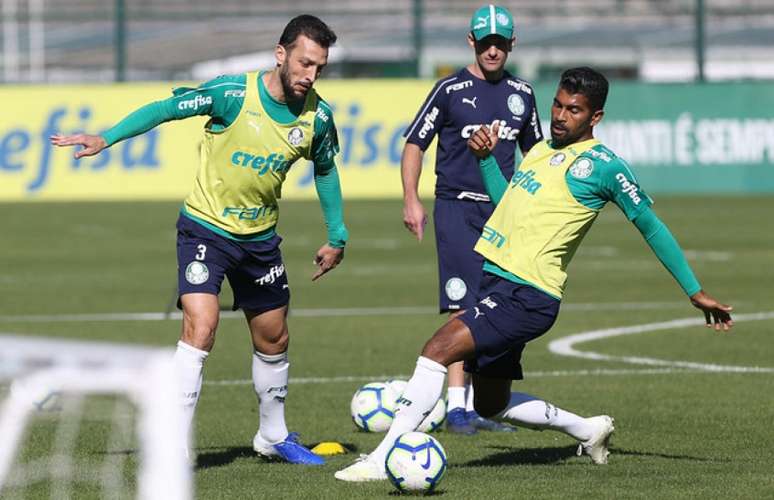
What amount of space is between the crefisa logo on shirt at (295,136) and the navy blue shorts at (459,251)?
183cm

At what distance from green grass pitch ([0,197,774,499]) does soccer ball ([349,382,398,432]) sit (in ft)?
0.35

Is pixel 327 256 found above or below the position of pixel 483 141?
below

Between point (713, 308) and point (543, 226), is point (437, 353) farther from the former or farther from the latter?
point (713, 308)

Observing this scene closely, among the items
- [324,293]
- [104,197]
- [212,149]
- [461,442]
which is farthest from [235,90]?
[104,197]

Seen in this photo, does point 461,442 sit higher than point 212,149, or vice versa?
point 212,149

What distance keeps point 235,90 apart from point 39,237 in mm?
15859

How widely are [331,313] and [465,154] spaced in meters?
5.67

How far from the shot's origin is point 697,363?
487 inches

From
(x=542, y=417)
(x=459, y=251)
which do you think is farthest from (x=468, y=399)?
(x=542, y=417)

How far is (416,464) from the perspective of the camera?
755 cm

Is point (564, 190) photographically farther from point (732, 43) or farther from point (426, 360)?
point (732, 43)

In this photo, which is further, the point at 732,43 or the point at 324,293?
the point at 732,43

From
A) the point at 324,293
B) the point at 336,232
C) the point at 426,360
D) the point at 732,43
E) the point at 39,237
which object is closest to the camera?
the point at 426,360

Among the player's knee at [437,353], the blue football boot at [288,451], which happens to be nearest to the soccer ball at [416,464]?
the player's knee at [437,353]
